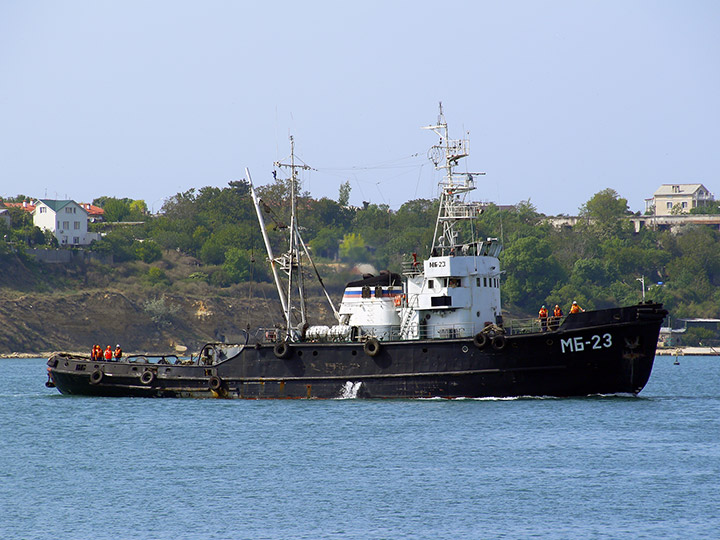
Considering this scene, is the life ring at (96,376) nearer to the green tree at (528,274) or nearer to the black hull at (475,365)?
the black hull at (475,365)

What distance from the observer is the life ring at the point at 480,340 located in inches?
1345

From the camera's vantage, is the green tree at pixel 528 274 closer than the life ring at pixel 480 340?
No

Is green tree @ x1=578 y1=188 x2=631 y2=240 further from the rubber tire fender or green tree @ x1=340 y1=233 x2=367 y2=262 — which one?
the rubber tire fender

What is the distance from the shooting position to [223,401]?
38938 millimetres

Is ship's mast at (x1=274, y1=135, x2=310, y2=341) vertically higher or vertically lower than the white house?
lower

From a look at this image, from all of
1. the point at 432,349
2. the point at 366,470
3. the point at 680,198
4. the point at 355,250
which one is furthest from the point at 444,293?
the point at 680,198

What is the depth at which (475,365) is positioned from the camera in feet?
113

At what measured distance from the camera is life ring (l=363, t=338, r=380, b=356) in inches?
1388

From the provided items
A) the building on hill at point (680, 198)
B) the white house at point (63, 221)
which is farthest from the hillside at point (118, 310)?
the building on hill at point (680, 198)

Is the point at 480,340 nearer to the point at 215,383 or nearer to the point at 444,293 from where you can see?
the point at 444,293

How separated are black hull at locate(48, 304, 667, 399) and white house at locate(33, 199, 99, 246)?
71.6 m

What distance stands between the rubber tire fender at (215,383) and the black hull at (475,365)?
1.63ft

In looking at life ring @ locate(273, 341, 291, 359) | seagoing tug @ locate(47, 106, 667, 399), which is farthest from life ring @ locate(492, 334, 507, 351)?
life ring @ locate(273, 341, 291, 359)

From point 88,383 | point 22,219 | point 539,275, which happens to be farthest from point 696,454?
point 22,219
